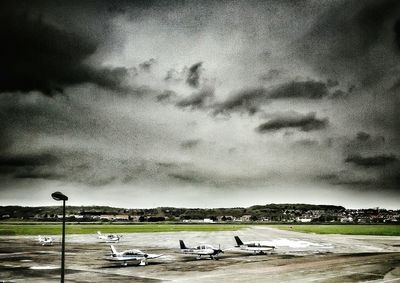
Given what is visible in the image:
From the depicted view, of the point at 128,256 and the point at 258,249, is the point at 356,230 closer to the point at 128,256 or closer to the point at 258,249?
the point at 258,249

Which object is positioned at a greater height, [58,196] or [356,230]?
[58,196]

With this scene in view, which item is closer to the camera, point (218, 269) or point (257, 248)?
point (218, 269)

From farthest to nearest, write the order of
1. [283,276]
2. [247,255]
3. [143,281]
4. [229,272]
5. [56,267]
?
[247,255] → [56,267] → [229,272] → [283,276] → [143,281]

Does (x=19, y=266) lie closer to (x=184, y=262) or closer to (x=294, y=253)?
(x=184, y=262)

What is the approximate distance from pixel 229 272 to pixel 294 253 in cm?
2396

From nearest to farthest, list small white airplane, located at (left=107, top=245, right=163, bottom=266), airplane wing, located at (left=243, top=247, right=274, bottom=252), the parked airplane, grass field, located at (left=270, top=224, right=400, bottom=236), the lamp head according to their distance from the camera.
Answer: the lamp head
small white airplane, located at (left=107, top=245, right=163, bottom=266)
airplane wing, located at (left=243, top=247, right=274, bottom=252)
the parked airplane
grass field, located at (left=270, top=224, right=400, bottom=236)

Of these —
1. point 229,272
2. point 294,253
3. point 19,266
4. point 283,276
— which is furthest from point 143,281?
point 294,253

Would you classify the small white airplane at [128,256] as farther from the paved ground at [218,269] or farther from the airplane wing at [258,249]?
the airplane wing at [258,249]

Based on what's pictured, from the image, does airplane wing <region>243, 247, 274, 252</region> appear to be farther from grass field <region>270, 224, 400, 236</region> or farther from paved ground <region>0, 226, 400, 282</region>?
grass field <region>270, 224, 400, 236</region>

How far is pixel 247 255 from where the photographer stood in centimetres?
5947

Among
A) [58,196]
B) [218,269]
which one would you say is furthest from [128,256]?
[58,196]

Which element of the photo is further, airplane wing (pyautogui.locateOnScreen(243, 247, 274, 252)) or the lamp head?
airplane wing (pyautogui.locateOnScreen(243, 247, 274, 252))

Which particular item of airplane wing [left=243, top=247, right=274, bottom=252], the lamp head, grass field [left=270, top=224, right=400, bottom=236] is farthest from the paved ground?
grass field [left=270, top=224, right=400, bottom=236]

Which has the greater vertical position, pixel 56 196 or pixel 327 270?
pixel 56 196
